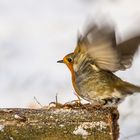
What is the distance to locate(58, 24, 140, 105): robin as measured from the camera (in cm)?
470

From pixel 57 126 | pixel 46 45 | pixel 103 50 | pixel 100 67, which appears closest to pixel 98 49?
pixel 103 50

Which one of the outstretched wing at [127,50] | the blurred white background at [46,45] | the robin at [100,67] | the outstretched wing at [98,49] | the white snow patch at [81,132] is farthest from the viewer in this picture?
the blurred white background at [46,45]

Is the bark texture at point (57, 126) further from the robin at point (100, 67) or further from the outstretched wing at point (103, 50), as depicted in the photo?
the robin at point (100, 67)

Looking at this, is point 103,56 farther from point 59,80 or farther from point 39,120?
point 59,80

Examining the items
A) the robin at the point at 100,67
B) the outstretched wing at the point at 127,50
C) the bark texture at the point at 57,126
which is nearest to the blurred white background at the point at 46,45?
the robin at the point at 100,67

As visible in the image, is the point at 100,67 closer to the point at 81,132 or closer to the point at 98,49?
the point at 98,49

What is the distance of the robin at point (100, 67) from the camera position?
15.4 ft

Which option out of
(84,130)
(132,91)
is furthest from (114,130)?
(132,91)

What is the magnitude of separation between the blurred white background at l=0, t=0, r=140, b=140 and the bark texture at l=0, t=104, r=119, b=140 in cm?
263

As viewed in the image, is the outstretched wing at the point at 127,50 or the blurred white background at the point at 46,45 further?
the blurred white background at the point at 46,45

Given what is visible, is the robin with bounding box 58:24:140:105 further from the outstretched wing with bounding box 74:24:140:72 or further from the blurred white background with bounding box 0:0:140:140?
the blurred white background with bounding box 0:0:140:140

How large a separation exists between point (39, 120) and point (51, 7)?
6.53 metres

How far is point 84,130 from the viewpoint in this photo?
350cm

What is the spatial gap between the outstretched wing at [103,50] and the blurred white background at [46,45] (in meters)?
1.37
